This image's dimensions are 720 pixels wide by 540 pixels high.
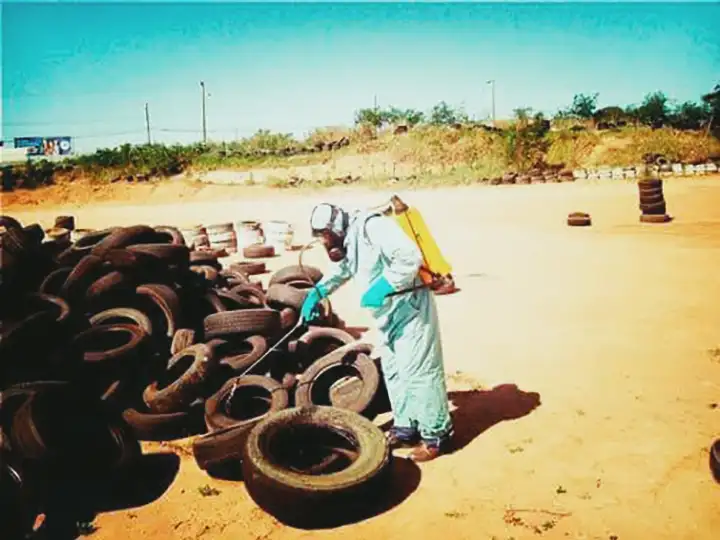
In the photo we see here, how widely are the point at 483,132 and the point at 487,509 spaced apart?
47.0 meters

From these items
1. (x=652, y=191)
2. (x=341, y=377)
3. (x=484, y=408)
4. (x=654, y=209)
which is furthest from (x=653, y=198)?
(x=341, y=377)

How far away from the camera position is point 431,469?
5258 millimetres

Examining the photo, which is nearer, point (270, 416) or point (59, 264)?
point (270, 416)

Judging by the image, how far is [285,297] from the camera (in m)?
8.20

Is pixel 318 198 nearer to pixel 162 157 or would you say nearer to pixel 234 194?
pixel 234 194

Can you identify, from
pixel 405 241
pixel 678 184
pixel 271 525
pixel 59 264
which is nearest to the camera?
pixel 271 525

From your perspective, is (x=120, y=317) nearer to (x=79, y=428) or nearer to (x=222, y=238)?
(x=79, y=428)

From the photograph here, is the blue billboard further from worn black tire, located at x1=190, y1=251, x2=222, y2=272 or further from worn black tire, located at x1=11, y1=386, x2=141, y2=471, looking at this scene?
worn black tire, located at x1=11, y1=386, x2=141, y2=471

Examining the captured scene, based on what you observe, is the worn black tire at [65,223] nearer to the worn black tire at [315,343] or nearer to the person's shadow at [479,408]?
the worn black tire at [315,343]

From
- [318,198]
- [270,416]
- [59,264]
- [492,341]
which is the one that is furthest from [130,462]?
[318,198]

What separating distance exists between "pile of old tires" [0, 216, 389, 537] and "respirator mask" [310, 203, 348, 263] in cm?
150

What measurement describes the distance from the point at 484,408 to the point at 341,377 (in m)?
1.64

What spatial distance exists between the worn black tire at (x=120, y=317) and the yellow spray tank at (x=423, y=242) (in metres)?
3.49

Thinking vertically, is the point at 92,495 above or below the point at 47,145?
below
